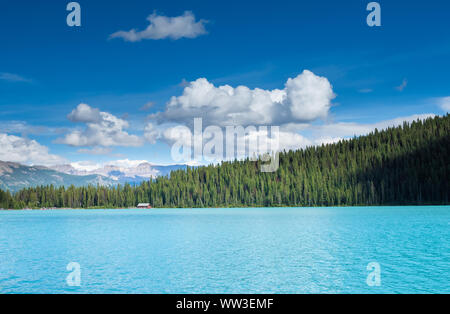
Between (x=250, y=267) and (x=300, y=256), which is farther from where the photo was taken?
(x=300, y=256)

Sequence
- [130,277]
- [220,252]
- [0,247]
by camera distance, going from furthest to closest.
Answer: [0,247] < [220,252] < [130,277]

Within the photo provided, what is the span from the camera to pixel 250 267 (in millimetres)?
35094

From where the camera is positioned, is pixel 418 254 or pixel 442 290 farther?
pixel 418 254

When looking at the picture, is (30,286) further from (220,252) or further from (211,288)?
(220,252)

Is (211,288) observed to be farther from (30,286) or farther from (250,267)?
(30,286)

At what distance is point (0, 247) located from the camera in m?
52.8

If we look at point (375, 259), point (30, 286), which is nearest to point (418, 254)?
point (375, 259)
